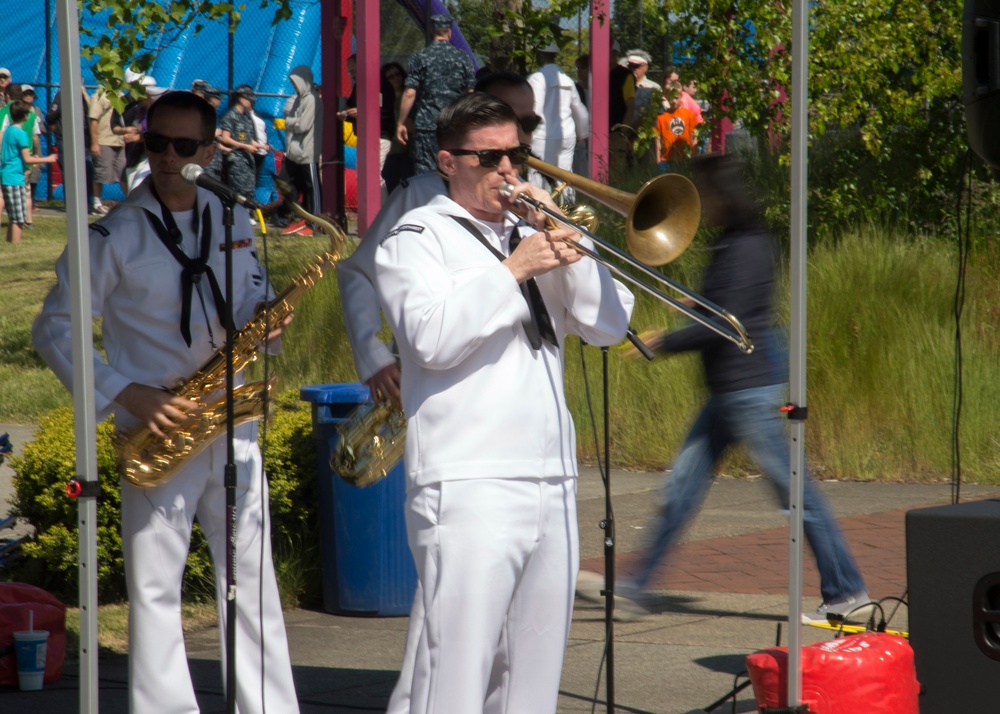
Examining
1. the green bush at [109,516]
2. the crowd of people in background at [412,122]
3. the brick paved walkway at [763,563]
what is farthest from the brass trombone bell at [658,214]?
the crowd of people in background at [412,122]

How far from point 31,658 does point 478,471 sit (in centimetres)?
238

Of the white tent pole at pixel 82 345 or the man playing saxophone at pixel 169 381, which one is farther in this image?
the man playing saxophone at pixel 169 381

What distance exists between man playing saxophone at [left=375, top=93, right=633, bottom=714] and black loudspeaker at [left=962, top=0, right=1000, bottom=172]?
5.50 feet

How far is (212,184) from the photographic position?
11.3 feet

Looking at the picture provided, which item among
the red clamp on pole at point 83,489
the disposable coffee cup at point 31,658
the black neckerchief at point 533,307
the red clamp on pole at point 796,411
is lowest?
the disposable coffee cup at point 31,658

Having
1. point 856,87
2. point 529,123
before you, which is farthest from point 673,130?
point 529,123

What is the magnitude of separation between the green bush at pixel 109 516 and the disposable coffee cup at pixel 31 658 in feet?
2.99

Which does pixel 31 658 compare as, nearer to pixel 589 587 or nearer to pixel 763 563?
pixel 589 587

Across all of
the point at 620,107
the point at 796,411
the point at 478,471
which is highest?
the point at 620,107

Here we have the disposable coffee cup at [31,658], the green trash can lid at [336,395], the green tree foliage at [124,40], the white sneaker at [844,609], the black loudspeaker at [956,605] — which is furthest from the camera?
the green tree foliage at [124,40]

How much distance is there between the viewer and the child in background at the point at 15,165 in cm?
1536

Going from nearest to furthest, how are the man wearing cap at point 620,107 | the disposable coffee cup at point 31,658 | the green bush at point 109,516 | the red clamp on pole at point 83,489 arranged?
1. the red clamp on pole at point 83,489
2. the disposable coffee cup at point 31,658
3. the green bush at point 109,516
4. the man wearing cap at point 620,107

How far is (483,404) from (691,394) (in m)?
5.83

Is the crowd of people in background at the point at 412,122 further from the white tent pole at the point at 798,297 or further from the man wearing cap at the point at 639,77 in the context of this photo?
the white tent pole at the point at 798,297
